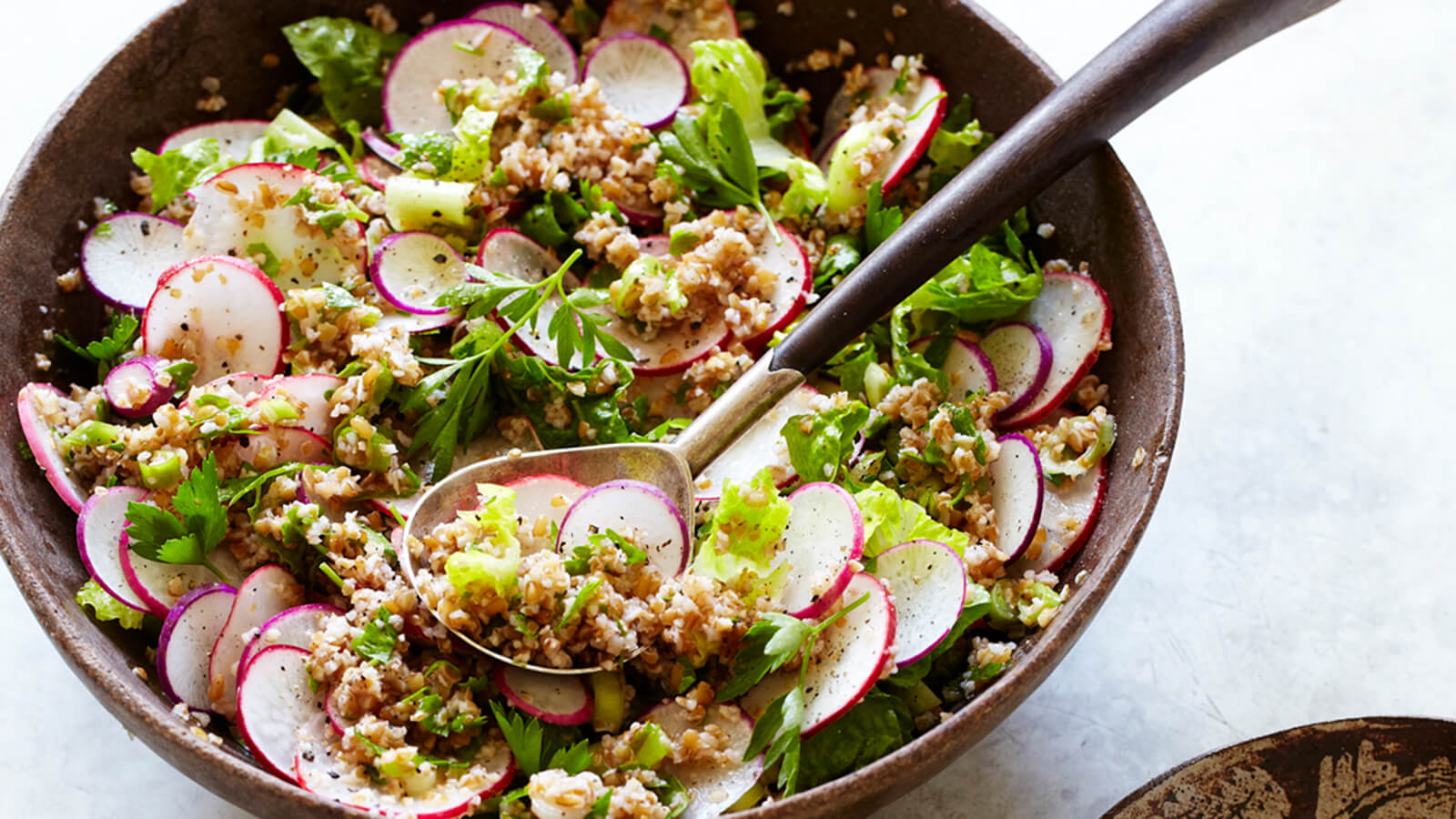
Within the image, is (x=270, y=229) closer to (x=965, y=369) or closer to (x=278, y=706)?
(x=278, y=706)

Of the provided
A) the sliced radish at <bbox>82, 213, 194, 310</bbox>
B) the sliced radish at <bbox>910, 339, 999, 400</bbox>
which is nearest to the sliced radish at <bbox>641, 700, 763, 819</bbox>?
the sliced radish at <bbox>910, 339, 999, 400</bbox>

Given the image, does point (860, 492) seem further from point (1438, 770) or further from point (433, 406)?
point (1438, 770)

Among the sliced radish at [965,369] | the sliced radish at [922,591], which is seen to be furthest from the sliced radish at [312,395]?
the sliced radish at [965,369]

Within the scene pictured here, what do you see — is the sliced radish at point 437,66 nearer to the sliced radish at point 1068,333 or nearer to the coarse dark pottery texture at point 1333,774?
the sliced radish at point 1068,333

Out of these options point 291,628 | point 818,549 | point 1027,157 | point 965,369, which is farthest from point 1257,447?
point 291,628

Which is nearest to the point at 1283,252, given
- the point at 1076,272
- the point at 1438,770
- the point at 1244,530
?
the point at 1244,530

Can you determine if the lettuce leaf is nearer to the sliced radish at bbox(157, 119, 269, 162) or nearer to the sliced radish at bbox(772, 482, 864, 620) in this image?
the sliced radish at bbox(772, 482, 864, 620)

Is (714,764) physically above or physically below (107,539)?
below
